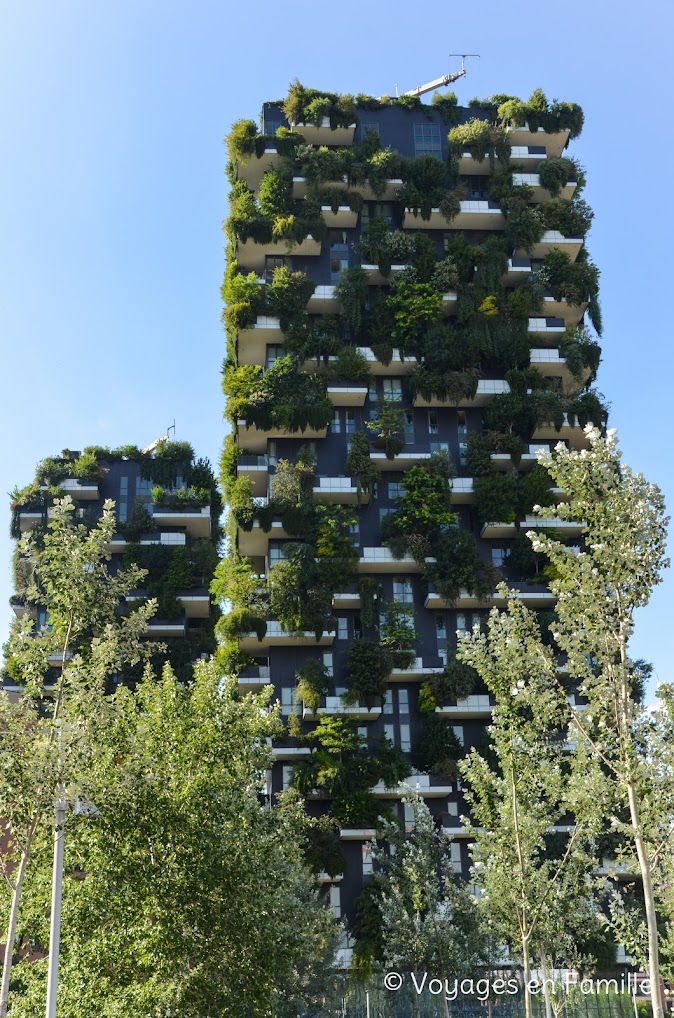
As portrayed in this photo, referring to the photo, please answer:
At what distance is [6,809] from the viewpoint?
24.4 metres

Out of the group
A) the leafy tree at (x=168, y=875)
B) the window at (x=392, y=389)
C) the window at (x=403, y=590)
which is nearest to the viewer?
the leafy tree at (x=168, y=875)

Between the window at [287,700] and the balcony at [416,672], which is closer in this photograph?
the window at [287,700]

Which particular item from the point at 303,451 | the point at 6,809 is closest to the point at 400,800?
the point at 303,451

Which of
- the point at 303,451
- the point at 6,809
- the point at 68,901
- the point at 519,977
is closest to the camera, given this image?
the point at 6,809

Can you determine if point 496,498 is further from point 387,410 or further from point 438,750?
point 438,750

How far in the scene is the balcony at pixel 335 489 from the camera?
70812 millimetres

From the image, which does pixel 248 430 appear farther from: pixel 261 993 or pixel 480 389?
pixel 261 993

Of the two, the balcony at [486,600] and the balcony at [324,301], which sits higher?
the balcony at [324,301]

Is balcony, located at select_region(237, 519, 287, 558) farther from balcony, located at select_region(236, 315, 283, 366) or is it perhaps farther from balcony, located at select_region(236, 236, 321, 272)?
balcony, located at select_region(236, 236, 321, 272)

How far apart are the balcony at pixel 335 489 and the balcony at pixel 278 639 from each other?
26.8 feet

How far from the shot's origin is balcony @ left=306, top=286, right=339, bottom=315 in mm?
75250

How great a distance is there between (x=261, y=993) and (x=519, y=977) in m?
32.1

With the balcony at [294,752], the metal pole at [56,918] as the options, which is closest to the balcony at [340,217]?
the balcony at [294,752]

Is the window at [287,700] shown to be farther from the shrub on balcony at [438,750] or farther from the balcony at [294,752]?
the shrub on balcony at [438,750]
